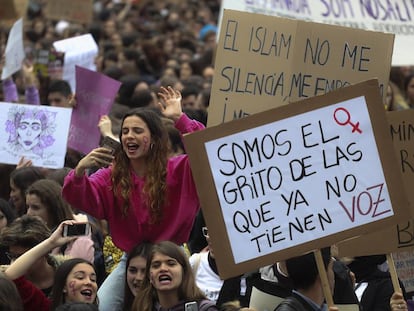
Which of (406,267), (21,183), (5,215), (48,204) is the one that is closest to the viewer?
(406,267)

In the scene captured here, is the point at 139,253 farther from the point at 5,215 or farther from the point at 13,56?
the point at 13,56

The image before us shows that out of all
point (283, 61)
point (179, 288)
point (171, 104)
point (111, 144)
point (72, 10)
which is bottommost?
point (179, 288)

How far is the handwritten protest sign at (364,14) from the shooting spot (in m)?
12.4

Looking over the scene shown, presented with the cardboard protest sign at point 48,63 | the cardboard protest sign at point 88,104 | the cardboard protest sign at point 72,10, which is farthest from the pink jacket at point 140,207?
the cardboard protest sign at point 72,10

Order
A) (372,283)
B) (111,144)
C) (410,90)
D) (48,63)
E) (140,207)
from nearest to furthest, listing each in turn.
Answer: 1. (140,207)
2. (111,144)
3. (372,283)
4. (410,90)
5. (48,63)

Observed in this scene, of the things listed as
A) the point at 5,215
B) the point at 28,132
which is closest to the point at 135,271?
the point at 5,215

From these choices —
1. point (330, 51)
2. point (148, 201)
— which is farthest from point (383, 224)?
point (330, 51)

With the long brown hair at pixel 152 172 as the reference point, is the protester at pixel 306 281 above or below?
below

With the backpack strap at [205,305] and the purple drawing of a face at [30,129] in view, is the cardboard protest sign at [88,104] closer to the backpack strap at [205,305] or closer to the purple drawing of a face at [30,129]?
the purple drawing of a face at [30,129]

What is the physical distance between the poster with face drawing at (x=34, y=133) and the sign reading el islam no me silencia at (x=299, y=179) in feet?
13.3

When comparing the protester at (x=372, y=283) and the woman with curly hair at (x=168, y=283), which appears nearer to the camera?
the woman with curly hair at (x=168, y=283)

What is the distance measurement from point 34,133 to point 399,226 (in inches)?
151

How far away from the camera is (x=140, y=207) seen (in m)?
7.77

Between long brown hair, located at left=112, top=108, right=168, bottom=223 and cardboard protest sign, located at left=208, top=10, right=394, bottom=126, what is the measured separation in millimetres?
811
